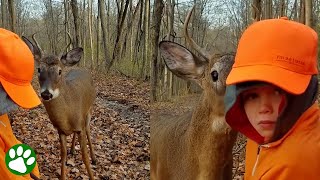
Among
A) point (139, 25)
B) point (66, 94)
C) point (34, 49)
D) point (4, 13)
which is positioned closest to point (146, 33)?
point (139, 25)

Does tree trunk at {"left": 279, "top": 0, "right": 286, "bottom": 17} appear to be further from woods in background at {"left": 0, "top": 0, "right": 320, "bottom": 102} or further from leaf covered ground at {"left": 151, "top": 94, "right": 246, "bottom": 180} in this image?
leaf covered ground at {"left": 151, "top": 94, "right": 246, "bottom": 180}

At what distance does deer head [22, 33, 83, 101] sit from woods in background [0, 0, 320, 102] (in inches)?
1.0

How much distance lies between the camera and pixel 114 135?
1.27 metres

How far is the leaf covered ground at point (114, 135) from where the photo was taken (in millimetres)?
1237

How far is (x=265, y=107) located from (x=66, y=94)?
93 centimetres

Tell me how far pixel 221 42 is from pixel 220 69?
11cm

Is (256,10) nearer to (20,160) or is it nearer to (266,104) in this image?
(266,104)

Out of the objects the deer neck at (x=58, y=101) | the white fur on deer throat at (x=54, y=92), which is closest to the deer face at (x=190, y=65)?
the white fur on deer throat at (x=54, y=92)

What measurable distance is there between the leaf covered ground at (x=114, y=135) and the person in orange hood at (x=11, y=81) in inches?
11.0

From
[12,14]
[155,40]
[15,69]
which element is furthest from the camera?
[12,14]

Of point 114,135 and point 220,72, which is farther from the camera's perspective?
point 114,135

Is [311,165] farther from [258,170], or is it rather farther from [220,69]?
[220,69]

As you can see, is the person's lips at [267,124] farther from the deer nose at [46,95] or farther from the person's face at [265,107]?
the deer nose at [46,95]

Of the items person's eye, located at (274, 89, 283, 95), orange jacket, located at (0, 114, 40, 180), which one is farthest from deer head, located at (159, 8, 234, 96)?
orange jacket, located at (0, 114, 40, 180)
